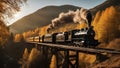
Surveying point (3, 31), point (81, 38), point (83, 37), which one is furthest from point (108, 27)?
point (3, 31)

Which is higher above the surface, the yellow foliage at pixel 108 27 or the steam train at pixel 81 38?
the yellow foliage at pixel 108 27

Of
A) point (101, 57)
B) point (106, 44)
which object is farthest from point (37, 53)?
point (101, 57)

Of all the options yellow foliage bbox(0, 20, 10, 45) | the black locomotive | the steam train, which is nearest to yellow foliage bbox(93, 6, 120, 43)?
the steam train

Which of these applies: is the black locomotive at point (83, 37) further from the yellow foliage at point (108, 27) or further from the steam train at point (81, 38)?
the yellow foliage at point (108, 27)

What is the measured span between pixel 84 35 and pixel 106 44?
38.0 m

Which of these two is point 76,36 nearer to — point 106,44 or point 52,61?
point 52,61

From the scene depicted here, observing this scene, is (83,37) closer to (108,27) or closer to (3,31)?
(3,31)

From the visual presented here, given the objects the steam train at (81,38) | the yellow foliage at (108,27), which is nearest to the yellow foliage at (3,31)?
the steam train at (81,38)

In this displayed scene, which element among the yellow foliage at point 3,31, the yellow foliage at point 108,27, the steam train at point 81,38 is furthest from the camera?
the yellow foliage at point 108,27

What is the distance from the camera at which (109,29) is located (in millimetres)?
58375

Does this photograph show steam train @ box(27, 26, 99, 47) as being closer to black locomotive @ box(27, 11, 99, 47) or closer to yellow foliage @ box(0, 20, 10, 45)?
black locomotive @ box(27, 11, 99, 47)

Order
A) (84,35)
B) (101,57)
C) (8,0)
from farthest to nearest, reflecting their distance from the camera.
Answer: (84,35) < (101,57) < (8,0)

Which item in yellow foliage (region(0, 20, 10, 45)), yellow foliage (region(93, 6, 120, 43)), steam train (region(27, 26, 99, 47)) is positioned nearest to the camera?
yellow foliage (region(0, 20, 10, 45))

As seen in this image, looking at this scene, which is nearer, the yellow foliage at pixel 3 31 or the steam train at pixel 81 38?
the yellow foliage at pixel 3 31
